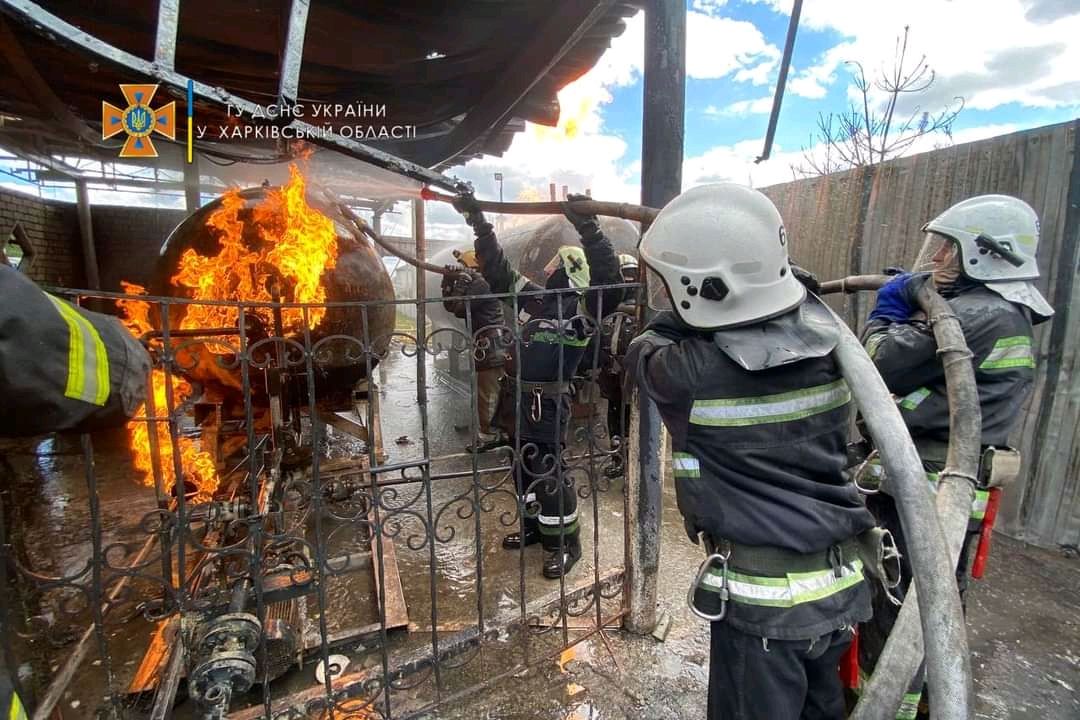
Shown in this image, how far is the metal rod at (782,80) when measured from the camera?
2.49 meters

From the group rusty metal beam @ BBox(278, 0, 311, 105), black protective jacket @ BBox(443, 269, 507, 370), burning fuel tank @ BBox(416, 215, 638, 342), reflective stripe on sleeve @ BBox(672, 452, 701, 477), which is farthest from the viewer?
burning fuel tank @ BBox(416, 215, 638, 342)

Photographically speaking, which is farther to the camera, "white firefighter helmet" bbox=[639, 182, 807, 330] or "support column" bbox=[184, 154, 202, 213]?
"support column" bbox=[184, 154, 202, 213]

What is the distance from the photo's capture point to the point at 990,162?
3912 mm

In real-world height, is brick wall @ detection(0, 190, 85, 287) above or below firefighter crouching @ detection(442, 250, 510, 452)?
above

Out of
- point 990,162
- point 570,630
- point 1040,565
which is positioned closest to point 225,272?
point 570,630

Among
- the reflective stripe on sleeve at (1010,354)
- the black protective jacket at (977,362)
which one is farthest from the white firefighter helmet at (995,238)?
the reflective stripe on sleeve at (1010,354)

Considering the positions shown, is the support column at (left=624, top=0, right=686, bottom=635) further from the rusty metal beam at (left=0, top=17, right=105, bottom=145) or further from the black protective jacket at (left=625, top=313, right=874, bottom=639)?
the rusty metal beam at (left=0, top=17, right=105, bottom=145)

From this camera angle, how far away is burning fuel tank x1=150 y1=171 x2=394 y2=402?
365 centimetres

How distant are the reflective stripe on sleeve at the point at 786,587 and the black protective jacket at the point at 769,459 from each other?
0.06 ft

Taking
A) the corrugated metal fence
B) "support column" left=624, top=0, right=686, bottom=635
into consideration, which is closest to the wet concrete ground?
"support column" left=624, top=0, right=686, bottom=635

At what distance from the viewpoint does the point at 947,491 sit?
6.23 feet

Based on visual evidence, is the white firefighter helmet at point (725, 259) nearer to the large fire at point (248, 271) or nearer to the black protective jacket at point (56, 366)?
the black protective jacket at point (56, 366)

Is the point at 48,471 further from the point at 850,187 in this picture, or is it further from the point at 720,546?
the point at 850,187

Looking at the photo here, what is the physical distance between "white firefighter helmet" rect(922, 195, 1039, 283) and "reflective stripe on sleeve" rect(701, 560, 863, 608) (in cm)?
168
